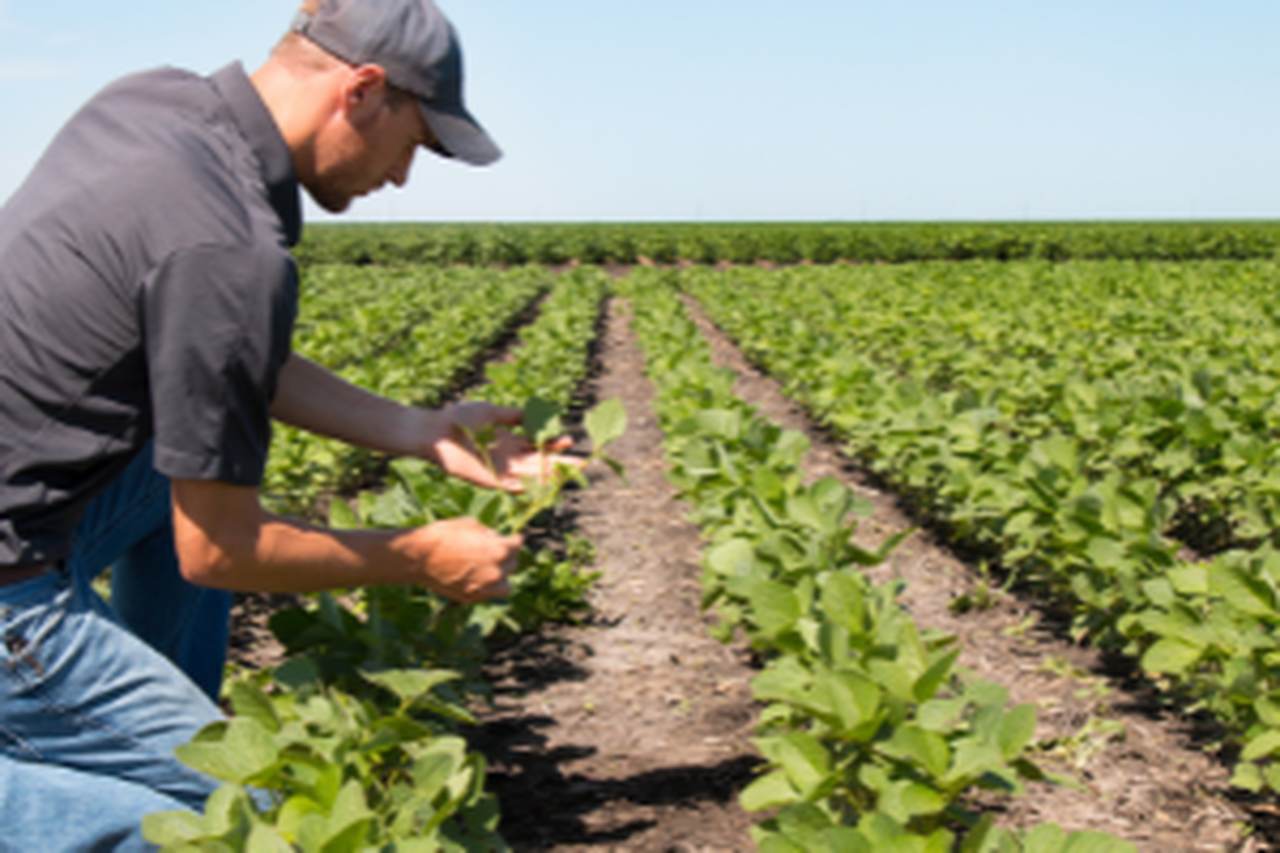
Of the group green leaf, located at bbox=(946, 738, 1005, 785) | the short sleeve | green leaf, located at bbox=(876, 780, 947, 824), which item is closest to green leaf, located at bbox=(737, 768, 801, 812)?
green leaf, located at bbox=(876, 780, 947, 824)

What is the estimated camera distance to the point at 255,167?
2004mm

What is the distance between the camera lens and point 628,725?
11.9 feet

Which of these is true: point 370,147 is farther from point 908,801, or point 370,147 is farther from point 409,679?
point 908,801

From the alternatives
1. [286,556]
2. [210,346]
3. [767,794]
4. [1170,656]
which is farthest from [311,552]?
[1170,656]

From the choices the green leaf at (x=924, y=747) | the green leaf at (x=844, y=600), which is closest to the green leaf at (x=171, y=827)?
the green leaf at (x=924, y=747)

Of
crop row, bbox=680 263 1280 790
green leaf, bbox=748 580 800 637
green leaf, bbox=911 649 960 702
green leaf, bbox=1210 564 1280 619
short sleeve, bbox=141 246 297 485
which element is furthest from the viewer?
crop row, bbox=680 263 1280 790

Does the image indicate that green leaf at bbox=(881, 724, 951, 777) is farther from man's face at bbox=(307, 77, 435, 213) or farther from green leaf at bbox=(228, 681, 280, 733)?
man's face at bbox=(307, 77, 435, 213)

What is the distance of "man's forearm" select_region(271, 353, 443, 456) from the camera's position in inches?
104

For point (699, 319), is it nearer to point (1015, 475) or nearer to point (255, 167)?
point (1015, 475)

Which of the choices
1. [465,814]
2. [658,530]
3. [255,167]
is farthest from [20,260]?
[658,530]

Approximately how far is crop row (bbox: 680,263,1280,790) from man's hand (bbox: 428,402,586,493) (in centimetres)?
155

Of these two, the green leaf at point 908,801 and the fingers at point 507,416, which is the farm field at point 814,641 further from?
the fingers at point 507,416

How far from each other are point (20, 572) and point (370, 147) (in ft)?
3.02

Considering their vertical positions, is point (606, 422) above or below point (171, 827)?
above
